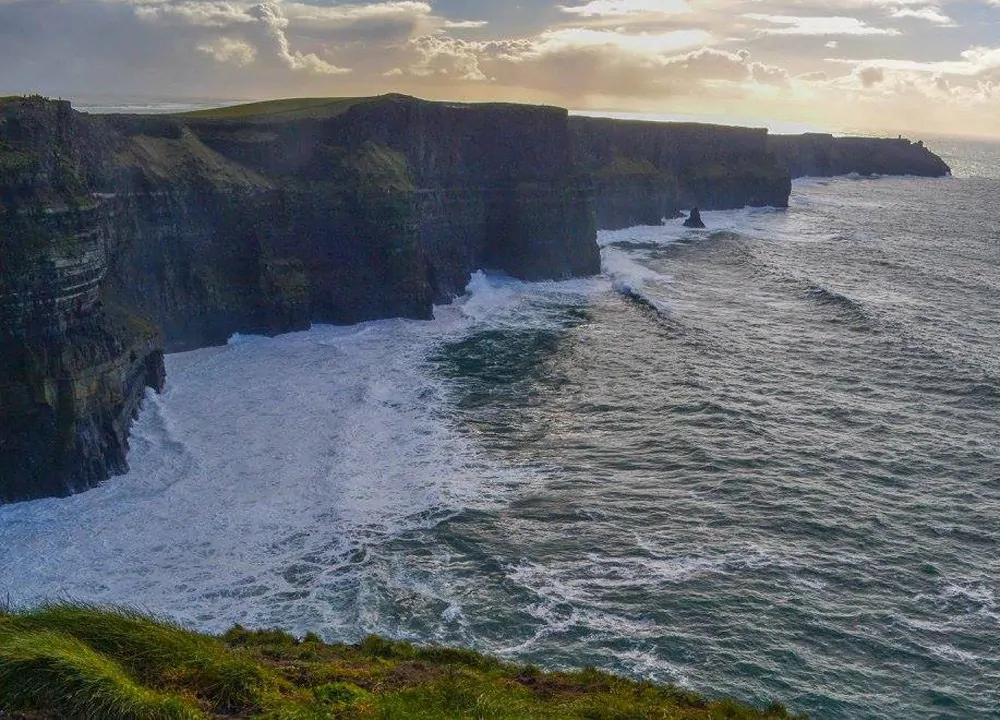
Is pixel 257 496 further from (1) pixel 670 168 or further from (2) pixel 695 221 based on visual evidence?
(1) pixel 670 168

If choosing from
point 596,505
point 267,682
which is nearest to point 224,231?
point 596,505

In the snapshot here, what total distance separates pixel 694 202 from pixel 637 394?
88324 mm

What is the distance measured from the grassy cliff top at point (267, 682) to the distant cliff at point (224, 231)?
57.4ft

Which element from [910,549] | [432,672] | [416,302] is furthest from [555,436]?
[416,302]

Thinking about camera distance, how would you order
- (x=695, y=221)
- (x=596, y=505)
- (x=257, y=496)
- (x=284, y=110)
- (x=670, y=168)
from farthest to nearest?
(x=670, y=168) < (x=695, y=221) < (x=284, y=110) < (x=257, y=496) < (x=596, y=505)

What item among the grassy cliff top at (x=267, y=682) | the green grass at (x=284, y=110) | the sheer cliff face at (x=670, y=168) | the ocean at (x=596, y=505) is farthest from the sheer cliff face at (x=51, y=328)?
the sheer cliff face at (x=670, y=168)

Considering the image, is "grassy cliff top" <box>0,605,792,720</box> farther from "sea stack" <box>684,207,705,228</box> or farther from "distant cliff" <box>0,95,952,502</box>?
"sea stack" <box>684,207,705,228</box>

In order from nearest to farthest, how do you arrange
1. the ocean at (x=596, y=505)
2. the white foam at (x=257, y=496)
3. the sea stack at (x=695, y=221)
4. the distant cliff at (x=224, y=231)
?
the ocean at (x=596, y=505), the white foam at (x=257, y=496), the distant cliff at (x=224, y=231), the sea stack at (x=695, y=221)

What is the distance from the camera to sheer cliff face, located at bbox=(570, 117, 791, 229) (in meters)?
105

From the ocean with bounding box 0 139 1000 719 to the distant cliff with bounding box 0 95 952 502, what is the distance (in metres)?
2.59

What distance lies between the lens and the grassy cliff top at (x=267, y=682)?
12.3 m

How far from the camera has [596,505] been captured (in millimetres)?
31000

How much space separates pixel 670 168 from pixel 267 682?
115 meters

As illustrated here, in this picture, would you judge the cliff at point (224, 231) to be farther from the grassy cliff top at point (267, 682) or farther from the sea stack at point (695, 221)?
the sea stack at point (695, 221)
